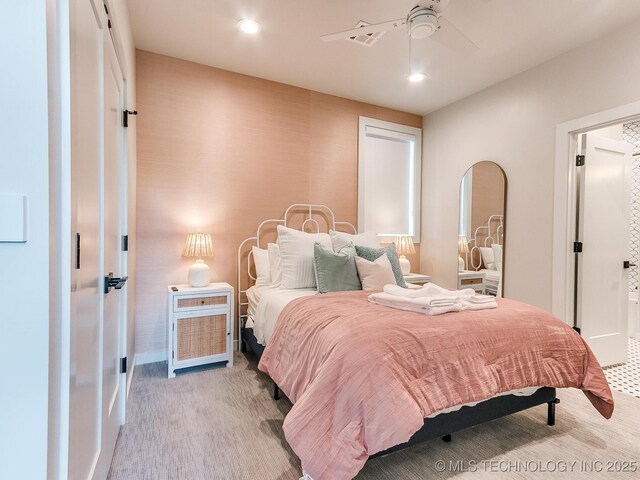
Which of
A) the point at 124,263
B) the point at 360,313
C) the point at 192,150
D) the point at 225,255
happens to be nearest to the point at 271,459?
the point at 360,313

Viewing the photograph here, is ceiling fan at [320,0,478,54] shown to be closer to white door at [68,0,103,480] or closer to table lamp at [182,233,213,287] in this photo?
white door at [68,0,103,480]

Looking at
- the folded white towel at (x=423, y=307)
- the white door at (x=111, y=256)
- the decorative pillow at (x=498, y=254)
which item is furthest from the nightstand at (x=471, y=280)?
the white door at (x=111, y=256)

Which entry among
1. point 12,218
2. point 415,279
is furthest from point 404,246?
point 12,218

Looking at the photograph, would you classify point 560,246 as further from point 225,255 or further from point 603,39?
point 225,255

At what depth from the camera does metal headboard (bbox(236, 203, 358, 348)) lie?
3.33 m

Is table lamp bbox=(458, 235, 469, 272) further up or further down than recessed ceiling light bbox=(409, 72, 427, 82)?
further down

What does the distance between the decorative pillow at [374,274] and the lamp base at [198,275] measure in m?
1.39

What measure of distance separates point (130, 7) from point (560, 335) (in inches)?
145

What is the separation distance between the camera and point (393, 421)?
4.23 feet

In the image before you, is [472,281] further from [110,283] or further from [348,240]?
[110,283]

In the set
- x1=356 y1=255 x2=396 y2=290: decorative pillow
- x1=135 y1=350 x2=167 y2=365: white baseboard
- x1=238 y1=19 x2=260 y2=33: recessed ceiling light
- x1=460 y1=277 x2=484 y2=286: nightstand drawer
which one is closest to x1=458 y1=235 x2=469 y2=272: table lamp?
x1=460 y1=277 x2=484 y2=286: nightstand drawer

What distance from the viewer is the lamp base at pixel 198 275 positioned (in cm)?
291

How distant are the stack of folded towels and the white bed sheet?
2.12 ft

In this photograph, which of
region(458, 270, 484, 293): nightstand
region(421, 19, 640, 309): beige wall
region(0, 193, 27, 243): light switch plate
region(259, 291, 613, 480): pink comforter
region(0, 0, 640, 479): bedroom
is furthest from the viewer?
region(458, 270, 484, 293): nightstand
